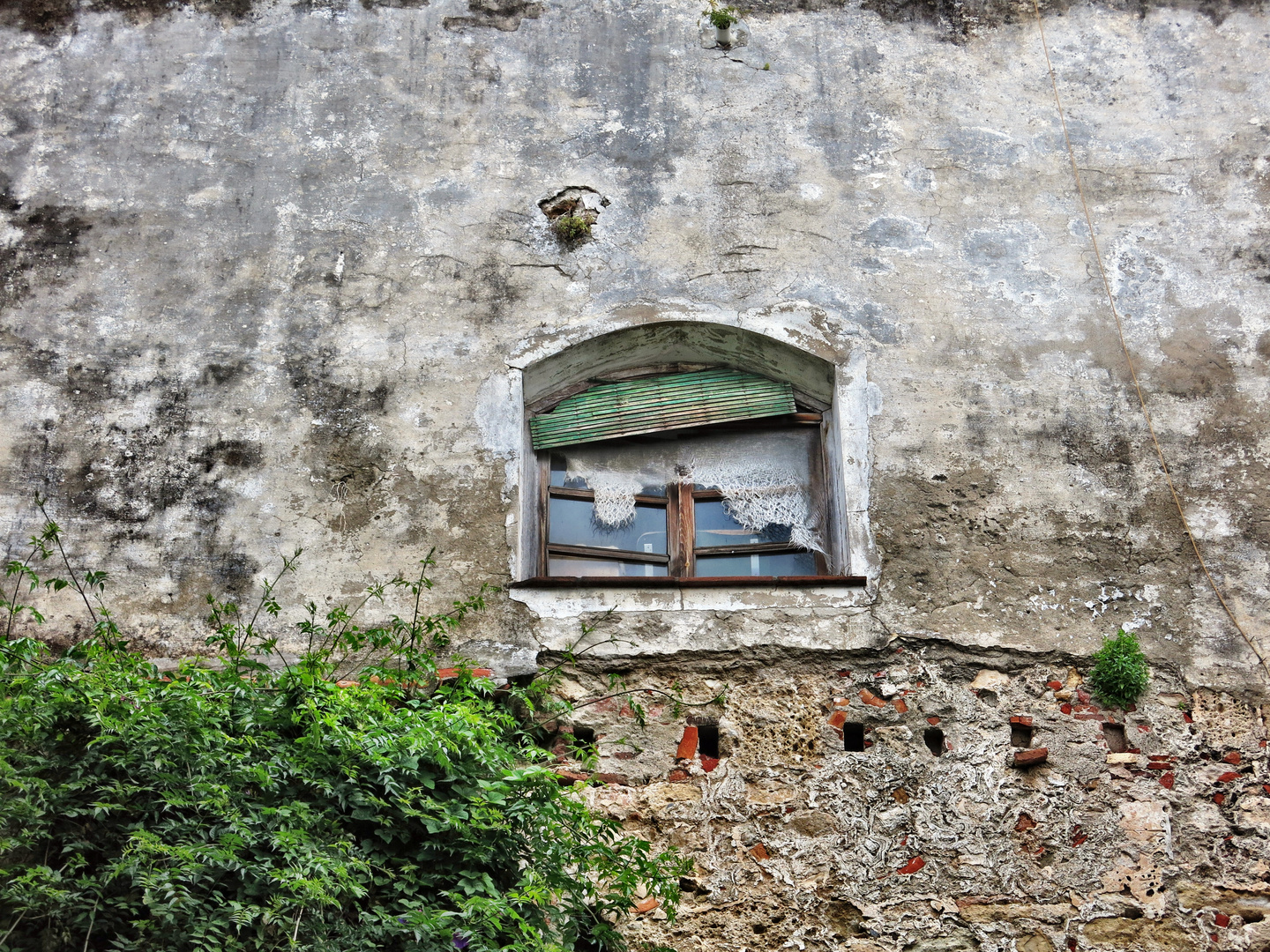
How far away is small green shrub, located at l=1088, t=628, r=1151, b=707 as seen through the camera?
470 centimetres

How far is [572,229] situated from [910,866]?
3008mm

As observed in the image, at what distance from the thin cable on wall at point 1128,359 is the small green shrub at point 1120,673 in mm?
449

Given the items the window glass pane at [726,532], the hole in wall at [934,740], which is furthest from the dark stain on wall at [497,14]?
the hole in wall at [934,740]

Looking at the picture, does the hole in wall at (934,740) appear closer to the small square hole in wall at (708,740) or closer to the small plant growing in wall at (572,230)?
the small square hole in wall at (708,740)

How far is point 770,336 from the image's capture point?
17.7 ft

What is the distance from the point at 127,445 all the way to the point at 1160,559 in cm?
425

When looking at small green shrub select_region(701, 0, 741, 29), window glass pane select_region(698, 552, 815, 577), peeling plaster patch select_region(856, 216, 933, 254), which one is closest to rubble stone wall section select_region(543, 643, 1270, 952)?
window glass pane select_region(698, 552, 815, 577)

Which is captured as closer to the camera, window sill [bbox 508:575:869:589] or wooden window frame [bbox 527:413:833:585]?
window sill [bbox 508:575:869:589]

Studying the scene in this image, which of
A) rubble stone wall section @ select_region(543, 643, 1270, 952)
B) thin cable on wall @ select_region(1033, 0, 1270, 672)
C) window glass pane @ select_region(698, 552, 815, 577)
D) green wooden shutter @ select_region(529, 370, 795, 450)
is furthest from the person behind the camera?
green wooden shutter @ select_region(529, 370, 795, 450)

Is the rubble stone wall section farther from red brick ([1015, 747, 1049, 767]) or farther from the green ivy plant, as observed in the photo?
the green ivy plant

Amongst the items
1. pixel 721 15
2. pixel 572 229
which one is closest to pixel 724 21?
pixel 721 15

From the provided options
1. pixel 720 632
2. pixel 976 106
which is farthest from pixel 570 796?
pixel 976 106

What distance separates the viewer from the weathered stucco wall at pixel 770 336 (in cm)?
457

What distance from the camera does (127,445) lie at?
5188 mm
